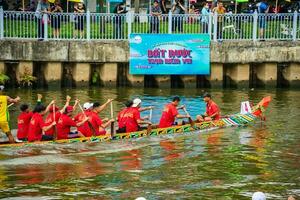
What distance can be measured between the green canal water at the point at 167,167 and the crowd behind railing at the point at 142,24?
785cm

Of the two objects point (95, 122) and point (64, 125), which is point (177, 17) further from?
point (64, 125)

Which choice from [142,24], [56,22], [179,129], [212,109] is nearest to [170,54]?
[142,24]

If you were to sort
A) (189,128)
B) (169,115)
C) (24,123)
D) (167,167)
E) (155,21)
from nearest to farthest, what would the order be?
(167,167)
(24,123)
(169,115)
(189,128)
(155,21)

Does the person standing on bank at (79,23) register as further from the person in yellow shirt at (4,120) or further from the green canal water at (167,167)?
the person in yellow shirt at (4,120)

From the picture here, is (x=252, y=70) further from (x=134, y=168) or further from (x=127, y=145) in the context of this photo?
(x=134, y=168)

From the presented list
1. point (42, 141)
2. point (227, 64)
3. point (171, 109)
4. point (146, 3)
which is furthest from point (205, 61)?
point (42, 141)

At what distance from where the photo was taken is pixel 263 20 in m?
32.8

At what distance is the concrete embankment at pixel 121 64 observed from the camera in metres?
32.0

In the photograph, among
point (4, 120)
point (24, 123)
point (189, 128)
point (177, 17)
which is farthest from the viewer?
point (177, 17)

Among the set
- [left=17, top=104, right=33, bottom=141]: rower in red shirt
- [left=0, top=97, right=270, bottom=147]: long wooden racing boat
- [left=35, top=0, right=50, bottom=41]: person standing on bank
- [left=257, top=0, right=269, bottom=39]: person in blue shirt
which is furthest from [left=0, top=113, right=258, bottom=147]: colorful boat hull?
[left=35, top=0, right=50, bottom=41]: person standing on bank

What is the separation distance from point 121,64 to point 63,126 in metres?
12.2

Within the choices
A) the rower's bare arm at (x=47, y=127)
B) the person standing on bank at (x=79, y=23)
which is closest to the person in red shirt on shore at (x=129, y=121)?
the rower's bare arm at (x=47, y=127)

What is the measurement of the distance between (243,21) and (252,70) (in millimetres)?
2298

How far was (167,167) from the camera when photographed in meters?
19.0
